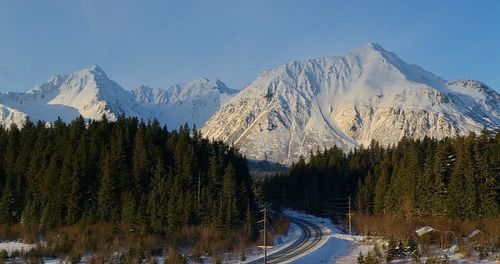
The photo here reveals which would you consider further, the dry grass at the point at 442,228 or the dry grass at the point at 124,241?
the dry grass at the point at 442,228

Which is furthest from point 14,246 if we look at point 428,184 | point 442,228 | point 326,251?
point 428,184

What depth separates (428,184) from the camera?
77812mm

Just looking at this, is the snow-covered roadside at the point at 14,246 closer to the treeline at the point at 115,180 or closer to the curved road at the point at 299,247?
the treeline at the point at 115,180

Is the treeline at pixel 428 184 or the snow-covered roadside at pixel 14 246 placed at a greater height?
the treeline at pixel 428 184

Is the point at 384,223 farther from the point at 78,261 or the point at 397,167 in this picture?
the point at 78,261

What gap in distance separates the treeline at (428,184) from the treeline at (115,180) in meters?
26.5

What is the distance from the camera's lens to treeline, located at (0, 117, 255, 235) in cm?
6397

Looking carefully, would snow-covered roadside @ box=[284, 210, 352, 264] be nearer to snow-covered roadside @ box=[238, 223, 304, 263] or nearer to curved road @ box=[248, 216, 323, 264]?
curved road @ box=[248, 216, 323, 264]

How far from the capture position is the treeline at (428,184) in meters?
70.4

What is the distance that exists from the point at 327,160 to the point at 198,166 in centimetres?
5778

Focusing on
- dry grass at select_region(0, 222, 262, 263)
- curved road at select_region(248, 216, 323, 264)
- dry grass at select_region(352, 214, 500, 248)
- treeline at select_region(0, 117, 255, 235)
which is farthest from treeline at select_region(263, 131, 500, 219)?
dry grass at select_region(0, 222, 262, 263)

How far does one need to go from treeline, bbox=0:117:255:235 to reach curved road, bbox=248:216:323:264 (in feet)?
24.9

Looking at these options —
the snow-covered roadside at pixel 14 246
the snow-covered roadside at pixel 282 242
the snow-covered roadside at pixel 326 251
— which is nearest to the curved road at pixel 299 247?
the snow-covered roadside at pixel 282 242

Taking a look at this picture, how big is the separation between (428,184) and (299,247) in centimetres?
3183
